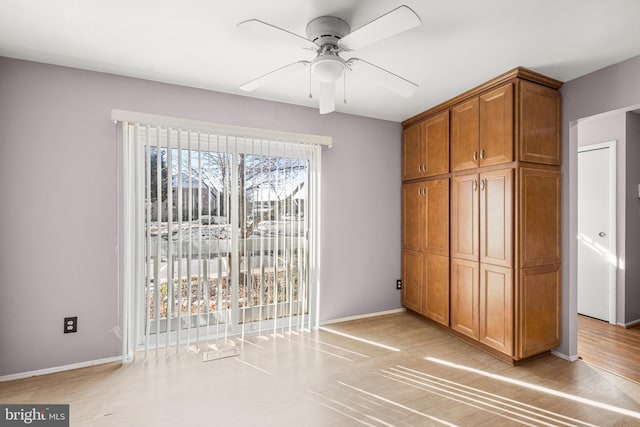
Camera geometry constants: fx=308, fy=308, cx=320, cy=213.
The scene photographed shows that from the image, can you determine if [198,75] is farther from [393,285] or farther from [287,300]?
[393,285]

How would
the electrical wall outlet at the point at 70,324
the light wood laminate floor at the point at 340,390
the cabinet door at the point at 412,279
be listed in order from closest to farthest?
the light wood laminate floor at the point at 340,390 → the electrical wall outlet at the point at 70,324 → the cabinet door at the point at 412,279

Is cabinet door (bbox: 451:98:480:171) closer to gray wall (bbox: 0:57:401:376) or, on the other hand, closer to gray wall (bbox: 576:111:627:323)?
gray wall (bbox: 576:111:627:323)

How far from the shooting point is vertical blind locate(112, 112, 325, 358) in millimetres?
2584

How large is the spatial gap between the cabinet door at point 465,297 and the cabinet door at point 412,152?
112 cm

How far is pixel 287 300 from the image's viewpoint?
314 cm

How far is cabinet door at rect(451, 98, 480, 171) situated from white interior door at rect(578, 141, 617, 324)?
6.14ft

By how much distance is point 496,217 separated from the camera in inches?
101

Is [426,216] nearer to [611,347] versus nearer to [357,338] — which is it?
[357,338]

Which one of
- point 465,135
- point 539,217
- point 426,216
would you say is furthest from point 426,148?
point 539,217

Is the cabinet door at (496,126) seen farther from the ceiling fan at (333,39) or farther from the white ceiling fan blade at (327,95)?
the white ceiling fan blade at (327,95)

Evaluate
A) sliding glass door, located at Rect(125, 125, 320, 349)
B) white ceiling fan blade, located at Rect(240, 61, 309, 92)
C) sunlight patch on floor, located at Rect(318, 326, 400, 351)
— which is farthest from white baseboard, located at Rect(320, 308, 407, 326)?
white ceiling fan blade, located at Rect(240, 61, 309, 92)

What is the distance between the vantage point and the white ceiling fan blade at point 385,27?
139cm

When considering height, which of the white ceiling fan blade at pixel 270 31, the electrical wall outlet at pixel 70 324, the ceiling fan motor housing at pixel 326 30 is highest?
the ceiling fan motor housing at pixel 326 30

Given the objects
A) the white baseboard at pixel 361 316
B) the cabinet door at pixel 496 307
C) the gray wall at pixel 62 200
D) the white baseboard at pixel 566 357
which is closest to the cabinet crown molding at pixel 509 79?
the cabinet door at pixel 496 307
